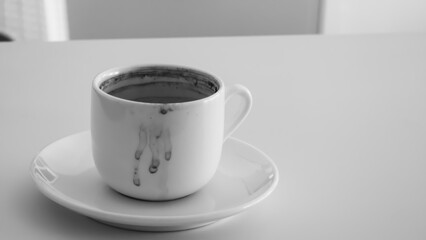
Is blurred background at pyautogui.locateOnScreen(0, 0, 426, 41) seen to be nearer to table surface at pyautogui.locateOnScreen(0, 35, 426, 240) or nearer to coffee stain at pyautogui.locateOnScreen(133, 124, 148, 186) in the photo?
table surface at pyautogui.locateOnScreen(0, 35, 426, 240)

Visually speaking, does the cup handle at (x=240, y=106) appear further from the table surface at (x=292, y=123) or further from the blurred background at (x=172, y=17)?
the blurred background at (x=172, y=17)

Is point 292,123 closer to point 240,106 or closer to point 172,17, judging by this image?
point 240,106

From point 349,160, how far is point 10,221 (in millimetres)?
346

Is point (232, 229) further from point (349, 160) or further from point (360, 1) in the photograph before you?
point (360, 1)

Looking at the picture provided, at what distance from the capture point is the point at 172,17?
228 cm

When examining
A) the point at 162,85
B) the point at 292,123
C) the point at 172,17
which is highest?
the point at 162,85

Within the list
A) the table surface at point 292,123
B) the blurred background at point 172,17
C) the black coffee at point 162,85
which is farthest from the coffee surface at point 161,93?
the blurred background at point 172,17

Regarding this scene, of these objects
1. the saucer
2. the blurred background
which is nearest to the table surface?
the saucer

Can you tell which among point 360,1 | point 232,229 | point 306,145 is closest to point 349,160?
point 306,145

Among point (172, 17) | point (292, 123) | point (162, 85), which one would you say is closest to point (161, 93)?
point (162, 85)

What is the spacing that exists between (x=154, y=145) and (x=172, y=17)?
6.00 ft

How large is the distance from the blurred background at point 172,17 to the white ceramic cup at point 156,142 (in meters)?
1.75

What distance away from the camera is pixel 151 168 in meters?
0.51

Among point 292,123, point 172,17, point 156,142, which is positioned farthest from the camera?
point 172,17
